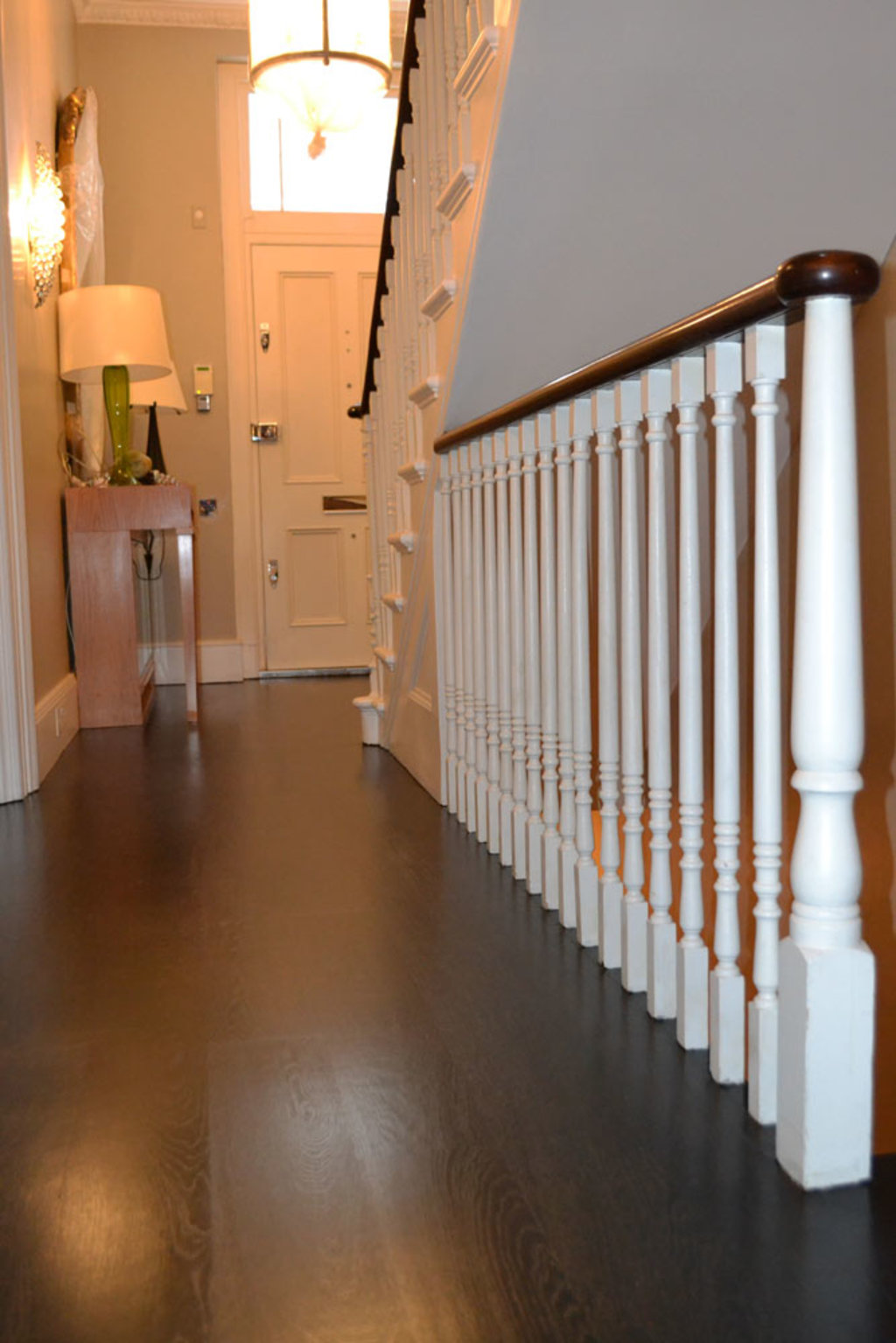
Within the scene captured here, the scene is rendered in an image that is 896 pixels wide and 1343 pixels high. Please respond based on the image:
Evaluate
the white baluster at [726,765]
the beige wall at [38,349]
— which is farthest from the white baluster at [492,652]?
the beige wall at [38,349]

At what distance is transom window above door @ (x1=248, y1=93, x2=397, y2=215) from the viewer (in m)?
6.77

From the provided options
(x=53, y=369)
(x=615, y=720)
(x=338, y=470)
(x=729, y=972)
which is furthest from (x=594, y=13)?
(x=338, y=470)

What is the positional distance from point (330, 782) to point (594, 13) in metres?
2.18

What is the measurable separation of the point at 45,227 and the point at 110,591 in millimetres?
1403

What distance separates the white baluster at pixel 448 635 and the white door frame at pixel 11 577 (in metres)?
1.26

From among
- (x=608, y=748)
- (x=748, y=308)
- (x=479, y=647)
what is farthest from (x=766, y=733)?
(x=479, y=647)

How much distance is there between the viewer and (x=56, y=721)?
14.7 feet

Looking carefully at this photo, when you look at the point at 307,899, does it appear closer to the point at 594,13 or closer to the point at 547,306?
the point at 547,306

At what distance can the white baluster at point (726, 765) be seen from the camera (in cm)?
152

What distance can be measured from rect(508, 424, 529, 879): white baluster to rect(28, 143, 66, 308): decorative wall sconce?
274cm

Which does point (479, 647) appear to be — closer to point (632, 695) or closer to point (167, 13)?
point (632, 695)

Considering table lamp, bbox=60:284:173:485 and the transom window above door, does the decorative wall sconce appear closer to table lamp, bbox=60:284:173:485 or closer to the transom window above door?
table lamp, bbox=60:284:173:485

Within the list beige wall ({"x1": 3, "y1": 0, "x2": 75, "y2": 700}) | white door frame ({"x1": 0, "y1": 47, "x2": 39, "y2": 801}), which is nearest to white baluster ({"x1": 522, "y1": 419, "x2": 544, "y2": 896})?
white door frame ({"x1": 0, "y1": 47, "x2": 39, "y2": 801})

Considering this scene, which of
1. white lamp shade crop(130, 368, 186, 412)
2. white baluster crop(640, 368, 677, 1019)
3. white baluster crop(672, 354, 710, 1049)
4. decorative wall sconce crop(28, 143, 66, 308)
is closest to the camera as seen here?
white baluster crop(672, 354, 710, 1049)
